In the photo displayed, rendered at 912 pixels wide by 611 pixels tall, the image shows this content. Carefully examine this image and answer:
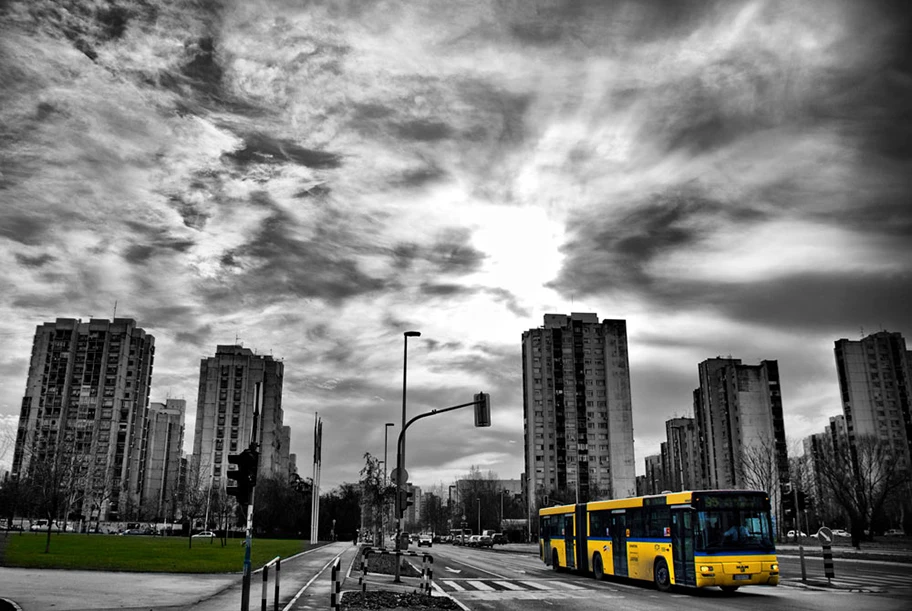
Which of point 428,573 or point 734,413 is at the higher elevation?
point 734,413

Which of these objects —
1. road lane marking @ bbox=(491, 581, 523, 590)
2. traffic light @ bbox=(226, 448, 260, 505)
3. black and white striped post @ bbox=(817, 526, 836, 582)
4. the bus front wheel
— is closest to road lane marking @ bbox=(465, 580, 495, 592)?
road lane marking @ bbox=(491, 581, 523, 590)

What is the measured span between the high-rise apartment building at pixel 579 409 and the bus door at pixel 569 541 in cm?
9142

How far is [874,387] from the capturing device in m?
106

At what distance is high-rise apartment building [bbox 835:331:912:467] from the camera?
105m

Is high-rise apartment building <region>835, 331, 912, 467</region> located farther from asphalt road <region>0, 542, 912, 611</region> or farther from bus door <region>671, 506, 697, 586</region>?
bus door <region>671, 506, 697, 586</region>

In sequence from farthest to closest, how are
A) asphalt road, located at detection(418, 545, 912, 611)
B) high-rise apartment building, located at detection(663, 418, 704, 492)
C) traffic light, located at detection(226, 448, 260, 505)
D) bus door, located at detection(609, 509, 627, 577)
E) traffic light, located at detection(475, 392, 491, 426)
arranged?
high-rise apartment building, located at detection(663, 418, 704, 492), traffic light, located at detection(475, 392, 491, 426), bus door, located at detection(609, 509, 627, 577), asphalt road, located at detection(418, 545, 912, 611), traffic light, located at detection(226, 448, 260, 505)

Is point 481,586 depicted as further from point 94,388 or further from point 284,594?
point 94,388

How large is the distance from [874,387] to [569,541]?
94.3m

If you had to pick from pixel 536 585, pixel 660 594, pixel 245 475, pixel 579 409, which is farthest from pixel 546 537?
pixel 579 409

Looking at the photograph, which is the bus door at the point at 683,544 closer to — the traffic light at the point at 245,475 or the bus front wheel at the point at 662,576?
the bus front wheel at the point at 662,576

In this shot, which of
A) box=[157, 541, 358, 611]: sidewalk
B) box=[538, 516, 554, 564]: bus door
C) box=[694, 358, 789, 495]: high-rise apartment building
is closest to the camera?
box=[157, 541, 358, 611]: sidewalk

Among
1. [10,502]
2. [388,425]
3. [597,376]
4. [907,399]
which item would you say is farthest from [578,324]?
[10,502]

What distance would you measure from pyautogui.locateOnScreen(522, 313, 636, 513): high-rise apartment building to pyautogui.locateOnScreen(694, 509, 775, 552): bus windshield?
101 meters

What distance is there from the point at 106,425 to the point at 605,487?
89.1 metres
